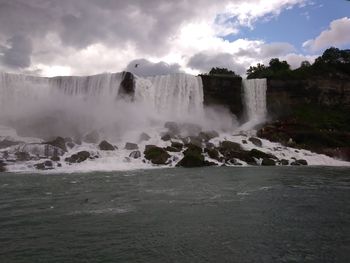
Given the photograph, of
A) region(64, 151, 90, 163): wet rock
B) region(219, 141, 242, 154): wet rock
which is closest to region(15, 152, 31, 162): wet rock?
region(64, 151, 90, 163): wet rock

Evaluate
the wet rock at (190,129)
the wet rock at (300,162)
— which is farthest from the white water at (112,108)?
the wet rock at (300,162)

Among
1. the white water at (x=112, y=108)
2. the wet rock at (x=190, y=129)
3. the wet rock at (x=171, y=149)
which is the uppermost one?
the white water at (x=112, y=108)

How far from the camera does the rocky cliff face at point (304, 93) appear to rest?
47438mm

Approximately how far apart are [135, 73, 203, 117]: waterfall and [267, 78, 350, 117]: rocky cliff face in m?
8.95

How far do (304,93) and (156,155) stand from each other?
24691mm

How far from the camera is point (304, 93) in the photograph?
48344mm

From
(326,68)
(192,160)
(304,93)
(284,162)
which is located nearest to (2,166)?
(192,160)

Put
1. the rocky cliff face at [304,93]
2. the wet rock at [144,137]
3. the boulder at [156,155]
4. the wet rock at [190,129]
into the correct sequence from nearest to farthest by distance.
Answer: the boulder at [156,155], the wet rock at [144,137], the wet rock at [190,129], the rocky cliff face at [304,93]

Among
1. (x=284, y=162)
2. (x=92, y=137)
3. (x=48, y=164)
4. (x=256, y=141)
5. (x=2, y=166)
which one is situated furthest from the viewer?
(x=256, y=141)

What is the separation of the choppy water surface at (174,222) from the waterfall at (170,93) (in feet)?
83.3

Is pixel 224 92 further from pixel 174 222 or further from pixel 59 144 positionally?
pixel 174 222

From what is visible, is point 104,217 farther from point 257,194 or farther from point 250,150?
point 250,150

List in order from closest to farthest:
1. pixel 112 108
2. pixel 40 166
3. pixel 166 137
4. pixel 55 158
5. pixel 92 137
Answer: pixel 40 166 → pixel 55 158 → pixel 166 137 → pixel 92 137 → pixel 112 108

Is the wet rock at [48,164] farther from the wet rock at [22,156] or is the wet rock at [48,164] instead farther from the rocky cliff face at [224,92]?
the rocky cliff face at [224,92]
